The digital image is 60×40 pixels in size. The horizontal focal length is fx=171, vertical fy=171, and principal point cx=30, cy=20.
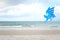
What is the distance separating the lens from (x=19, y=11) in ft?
9.92

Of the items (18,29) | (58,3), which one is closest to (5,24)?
(18,29)

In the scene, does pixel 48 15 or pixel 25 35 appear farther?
pixel 48 15

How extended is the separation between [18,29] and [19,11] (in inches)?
14.2

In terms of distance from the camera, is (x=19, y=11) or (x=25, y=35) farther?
(x=19, y=11)

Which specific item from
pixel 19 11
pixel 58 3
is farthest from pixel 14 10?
pixel 58 3

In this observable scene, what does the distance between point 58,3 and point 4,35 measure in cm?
107

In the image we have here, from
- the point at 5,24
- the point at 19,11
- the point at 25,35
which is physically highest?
the point at 19,11

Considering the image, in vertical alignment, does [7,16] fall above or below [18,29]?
above

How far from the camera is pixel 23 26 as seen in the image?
2.92 metres

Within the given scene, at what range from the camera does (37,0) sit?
3.00 meters

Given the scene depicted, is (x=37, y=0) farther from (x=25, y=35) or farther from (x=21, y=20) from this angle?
(x=25, y=35)

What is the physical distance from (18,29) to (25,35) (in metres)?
0.17

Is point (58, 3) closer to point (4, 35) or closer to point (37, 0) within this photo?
point (37, 0)

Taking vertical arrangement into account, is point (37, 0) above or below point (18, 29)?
above
